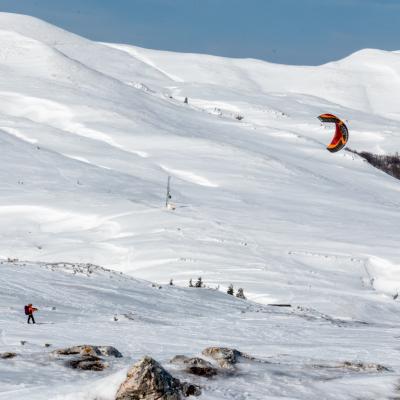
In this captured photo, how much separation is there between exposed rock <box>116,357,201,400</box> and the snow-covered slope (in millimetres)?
7209

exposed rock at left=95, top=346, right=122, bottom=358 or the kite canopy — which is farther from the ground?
the kite canopy

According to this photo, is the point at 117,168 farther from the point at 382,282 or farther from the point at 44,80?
the point at 44,80

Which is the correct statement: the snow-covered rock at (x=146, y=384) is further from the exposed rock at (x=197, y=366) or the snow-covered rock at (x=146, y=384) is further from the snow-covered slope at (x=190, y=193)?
the snow-covered slope at (x=190, y=193)

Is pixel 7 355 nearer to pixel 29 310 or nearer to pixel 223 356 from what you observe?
pixel 223 356

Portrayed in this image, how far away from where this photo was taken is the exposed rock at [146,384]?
9492 millimetres

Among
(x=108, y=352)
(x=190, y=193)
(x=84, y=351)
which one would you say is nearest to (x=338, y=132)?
(x=190, y=193)

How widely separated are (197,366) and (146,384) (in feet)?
8.37

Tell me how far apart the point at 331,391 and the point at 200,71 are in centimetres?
16561

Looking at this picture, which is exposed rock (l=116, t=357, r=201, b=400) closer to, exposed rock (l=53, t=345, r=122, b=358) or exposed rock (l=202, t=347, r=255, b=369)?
exposed rock (l=202, t=347, r=255, b=369)

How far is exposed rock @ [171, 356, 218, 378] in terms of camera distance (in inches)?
465

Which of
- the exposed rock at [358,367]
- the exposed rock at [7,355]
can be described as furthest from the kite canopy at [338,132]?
the exposed rock at [7,355]

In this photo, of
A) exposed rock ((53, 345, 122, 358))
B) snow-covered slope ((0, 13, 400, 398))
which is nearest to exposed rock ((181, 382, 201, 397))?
exposed rock ((53, 345, 122, 358))

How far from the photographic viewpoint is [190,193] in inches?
2170

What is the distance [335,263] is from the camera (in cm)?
3847
